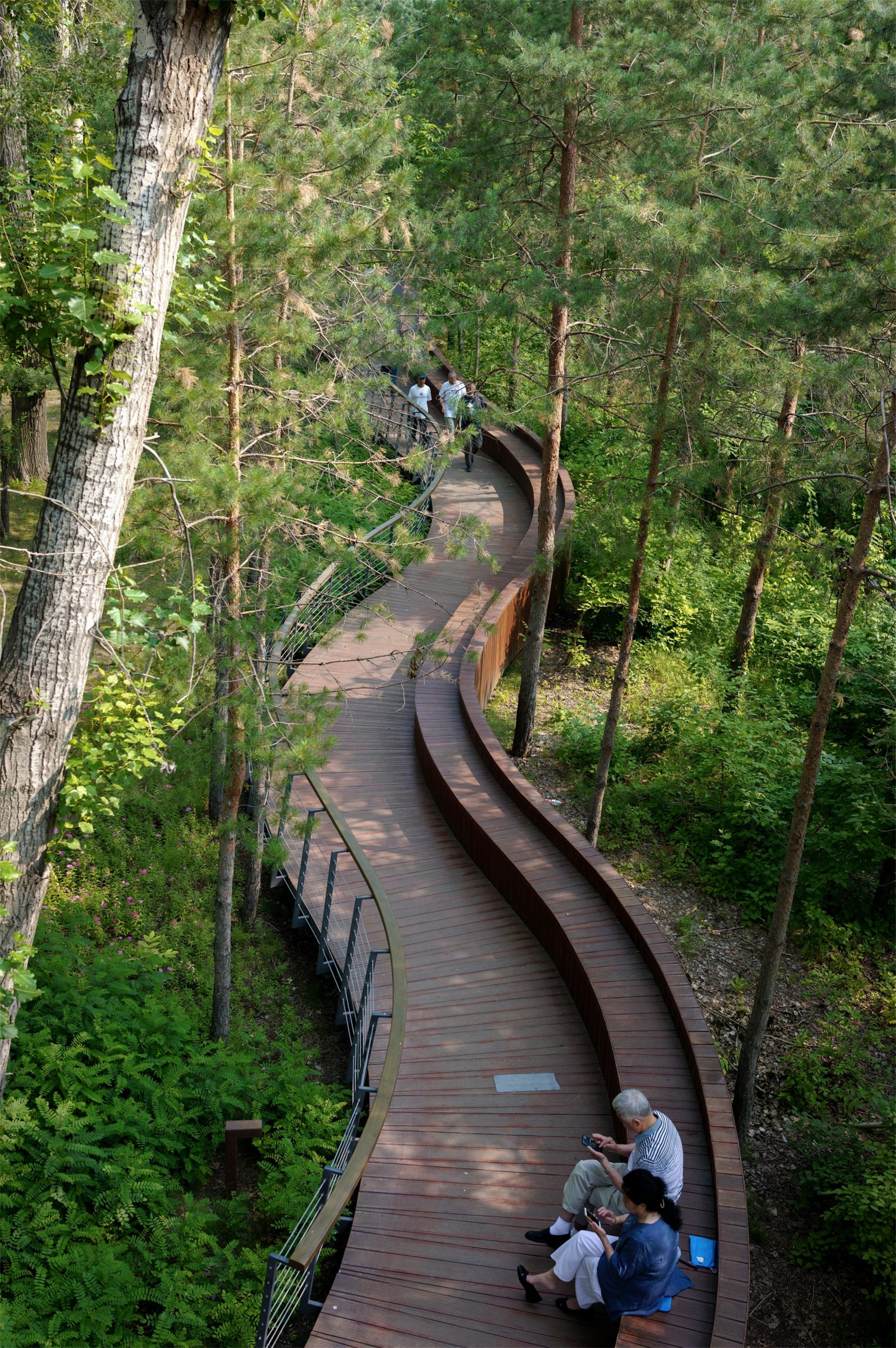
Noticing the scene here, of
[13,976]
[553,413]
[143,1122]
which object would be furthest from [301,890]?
[553,413]

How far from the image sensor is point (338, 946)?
29.4ft

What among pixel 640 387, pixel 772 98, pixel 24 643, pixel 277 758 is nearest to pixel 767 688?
pixel 640 387

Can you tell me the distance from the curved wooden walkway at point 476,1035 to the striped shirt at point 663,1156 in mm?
500

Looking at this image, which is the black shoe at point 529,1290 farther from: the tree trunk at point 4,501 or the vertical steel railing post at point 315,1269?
the tree trunk at point 4,501

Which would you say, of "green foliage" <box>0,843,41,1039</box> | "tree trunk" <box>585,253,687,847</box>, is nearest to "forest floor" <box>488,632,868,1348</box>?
"tree trunk" <box>585,253,687,847</box>

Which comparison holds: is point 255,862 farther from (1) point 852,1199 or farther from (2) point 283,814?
(1) point 852,1199

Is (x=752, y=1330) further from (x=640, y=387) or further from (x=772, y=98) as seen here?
(x=772, y=98)

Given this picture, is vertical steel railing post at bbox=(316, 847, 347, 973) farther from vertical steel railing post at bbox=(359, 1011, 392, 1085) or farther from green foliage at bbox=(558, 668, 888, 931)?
green foliage at bbox=(558, 668, 888, 931)

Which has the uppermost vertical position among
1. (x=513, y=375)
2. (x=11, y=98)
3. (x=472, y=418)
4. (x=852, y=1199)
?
(x=11, y=98)

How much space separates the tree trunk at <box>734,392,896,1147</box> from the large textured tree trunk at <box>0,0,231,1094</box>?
477 cm

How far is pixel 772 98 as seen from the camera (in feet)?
35.3

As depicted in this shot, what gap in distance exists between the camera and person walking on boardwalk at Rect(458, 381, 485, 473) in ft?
33.4

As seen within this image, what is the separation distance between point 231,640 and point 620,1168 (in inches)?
169

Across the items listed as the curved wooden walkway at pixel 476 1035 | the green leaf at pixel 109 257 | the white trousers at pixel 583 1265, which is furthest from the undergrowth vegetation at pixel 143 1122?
the green leaf at pixel 109 257
